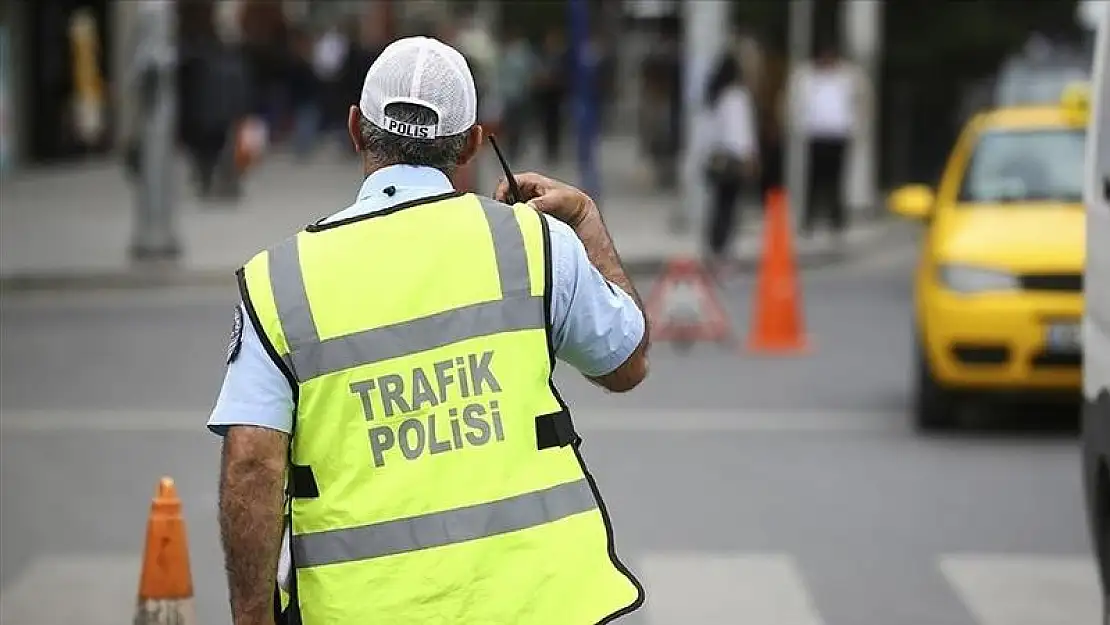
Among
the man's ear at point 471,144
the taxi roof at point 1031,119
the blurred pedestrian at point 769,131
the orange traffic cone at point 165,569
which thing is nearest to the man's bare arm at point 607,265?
the man's ear at point 471,144

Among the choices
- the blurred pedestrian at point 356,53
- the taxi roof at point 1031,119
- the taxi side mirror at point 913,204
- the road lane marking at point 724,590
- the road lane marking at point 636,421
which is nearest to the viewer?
the road lane marking at point 724,590

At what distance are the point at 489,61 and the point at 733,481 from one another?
71.2 ft

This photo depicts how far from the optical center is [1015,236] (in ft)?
Result: 40.0

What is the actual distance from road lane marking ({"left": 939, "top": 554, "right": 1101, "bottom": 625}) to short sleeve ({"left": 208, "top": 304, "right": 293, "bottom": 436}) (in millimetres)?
4550

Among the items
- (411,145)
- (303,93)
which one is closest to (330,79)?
(303,93)

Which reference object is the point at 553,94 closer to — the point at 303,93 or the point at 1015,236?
the point at 303,93

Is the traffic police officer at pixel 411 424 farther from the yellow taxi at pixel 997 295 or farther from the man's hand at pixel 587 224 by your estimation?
the yellow taxi at pixel 997 295

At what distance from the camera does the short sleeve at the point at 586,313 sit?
3.99 m

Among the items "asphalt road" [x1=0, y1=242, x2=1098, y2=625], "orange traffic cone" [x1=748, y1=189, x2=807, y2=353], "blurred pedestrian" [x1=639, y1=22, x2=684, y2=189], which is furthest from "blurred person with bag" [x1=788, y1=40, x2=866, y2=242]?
"orange traffic cone" [x1=748, y1=189, x2=807, y2=353]

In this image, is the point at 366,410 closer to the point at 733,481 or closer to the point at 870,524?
the point at 870,524

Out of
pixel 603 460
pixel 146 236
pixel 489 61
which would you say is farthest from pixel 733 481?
pixel 489 61

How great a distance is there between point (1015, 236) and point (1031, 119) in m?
1.25

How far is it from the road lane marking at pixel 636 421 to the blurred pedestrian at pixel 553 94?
22.8 meters

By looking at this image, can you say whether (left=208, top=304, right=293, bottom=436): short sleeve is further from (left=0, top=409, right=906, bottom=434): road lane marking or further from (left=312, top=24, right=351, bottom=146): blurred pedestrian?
(left=312, top=24, right=351, bottom=146): blurred pedestrian
